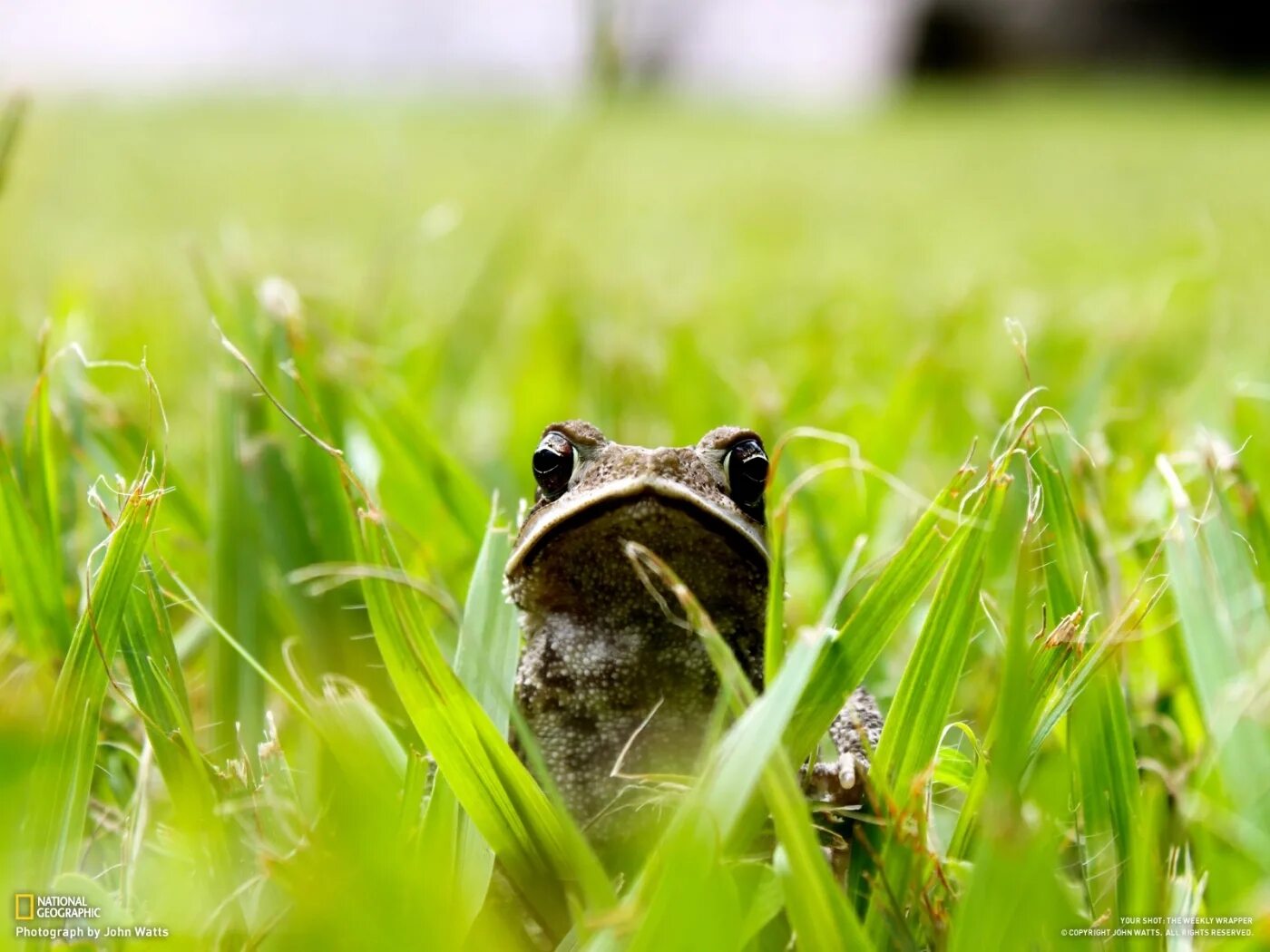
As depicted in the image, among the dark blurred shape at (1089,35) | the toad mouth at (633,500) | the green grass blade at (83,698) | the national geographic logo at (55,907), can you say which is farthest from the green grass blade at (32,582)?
the dark blurred shape at (1089,35)

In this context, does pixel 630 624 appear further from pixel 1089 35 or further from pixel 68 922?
pixel 1089 35

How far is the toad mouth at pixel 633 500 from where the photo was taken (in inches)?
49.7

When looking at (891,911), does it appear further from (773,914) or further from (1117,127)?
(1117,127)

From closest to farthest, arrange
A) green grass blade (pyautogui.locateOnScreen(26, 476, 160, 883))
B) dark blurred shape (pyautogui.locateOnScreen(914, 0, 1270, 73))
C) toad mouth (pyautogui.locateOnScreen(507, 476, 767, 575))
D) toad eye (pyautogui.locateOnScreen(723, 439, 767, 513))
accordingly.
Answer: green grass blade (pyautogui.locateOnScreen(26, 476, 160, 883)), toad mouth (pyautogui.locateOnScreen(507, 476, 767, 575)), toad eye (pyautogui.locateOnScreen(723, 439, 767, 513)), dark blurred shape (pyautogui.locateOnScreen(914, 0, 1270, 73))

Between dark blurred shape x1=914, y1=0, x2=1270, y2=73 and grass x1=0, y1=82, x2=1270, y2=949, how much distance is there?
15.7 m

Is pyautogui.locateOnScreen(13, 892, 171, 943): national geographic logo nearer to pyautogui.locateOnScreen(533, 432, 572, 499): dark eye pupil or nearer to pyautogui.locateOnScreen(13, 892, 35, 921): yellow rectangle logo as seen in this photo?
pyautogui.locateOnScreen(13, 892, 35, 921): yellow rectangle logo

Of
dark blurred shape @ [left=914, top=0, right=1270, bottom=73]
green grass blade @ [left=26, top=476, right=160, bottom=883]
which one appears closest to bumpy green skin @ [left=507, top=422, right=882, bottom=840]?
green grass blade @ [left=26, top=476, right=160, bottom=883]

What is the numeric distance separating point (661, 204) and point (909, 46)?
13.3 metres

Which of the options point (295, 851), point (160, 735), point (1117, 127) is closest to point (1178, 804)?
point (295, 851)

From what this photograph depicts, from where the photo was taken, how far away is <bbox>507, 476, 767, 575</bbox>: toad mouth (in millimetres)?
1262

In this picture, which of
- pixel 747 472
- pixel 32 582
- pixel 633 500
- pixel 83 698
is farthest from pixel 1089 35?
pixel 83 698

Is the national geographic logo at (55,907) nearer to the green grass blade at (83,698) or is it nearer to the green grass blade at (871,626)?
the green grass blade at (83,698)

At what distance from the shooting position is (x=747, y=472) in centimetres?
139

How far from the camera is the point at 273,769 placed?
3.60 ft
